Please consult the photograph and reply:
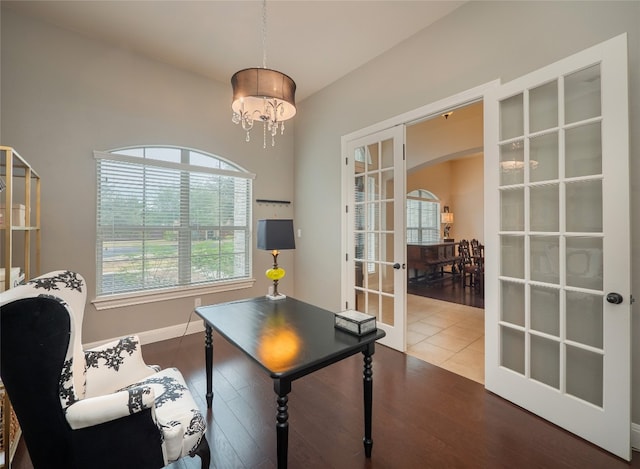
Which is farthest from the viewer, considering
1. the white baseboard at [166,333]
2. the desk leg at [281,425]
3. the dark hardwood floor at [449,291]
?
the dark hardwood floor at [449,291]

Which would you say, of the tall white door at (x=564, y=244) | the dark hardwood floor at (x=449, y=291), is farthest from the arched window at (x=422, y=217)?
the tall white door at (x=564, y=244)

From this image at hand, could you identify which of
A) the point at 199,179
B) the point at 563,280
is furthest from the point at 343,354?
the point at 199,179

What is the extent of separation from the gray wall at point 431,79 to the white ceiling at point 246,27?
26cm

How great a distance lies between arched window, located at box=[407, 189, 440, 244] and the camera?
7.39 meters

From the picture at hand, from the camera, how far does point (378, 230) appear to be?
10.4ft

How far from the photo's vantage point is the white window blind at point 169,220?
295 centimetres

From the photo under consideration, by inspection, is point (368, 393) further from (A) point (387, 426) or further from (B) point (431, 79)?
(B) point (431, 79)

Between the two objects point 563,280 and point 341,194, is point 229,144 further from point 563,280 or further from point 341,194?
point 563,280

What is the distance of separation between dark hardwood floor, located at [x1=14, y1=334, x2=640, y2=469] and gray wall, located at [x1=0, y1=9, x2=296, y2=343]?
129cm

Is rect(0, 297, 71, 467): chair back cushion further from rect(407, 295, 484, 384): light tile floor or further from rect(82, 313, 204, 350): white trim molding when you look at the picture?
rect(407, 295, 484, 384): light tile floor

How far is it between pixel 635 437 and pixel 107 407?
278 centimetres

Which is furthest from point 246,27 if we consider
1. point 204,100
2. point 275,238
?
point 275,238

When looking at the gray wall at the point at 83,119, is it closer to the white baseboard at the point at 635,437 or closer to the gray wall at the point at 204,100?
the gray wall at the point at 204,100

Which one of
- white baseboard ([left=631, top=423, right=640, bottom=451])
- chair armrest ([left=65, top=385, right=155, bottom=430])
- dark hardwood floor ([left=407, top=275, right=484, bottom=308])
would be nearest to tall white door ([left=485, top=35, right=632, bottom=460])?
white baseboard ([left=631, top=423, right=640, bottom=451])
